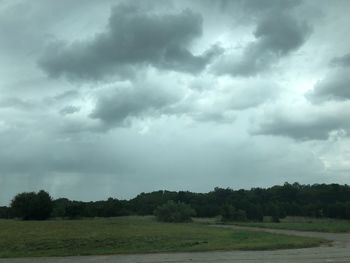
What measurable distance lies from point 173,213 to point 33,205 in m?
32.7

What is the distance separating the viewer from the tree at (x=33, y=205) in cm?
11538

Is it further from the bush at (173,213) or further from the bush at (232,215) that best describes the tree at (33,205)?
the bush at (232,215)

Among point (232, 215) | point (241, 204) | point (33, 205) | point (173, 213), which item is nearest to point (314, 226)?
point (173, 213)

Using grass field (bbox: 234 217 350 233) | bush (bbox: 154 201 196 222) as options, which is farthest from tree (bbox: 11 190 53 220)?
grass field (bbox: 234 217 350 233)

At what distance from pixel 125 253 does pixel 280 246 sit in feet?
32.6

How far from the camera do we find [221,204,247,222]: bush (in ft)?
378

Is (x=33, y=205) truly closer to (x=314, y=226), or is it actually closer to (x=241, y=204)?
(x=241, y=204)

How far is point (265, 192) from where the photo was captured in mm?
164875

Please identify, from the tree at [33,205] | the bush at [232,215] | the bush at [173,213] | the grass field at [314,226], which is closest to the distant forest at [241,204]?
the bush at [232,215]

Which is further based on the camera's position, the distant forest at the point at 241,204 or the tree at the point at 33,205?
the distant forest at the point at 241,204

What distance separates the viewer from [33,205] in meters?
115

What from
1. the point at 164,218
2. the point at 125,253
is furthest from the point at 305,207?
the point at 125,253

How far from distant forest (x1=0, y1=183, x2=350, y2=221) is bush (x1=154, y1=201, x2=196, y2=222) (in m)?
14.1

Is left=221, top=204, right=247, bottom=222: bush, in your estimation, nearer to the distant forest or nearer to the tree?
the distant forest
